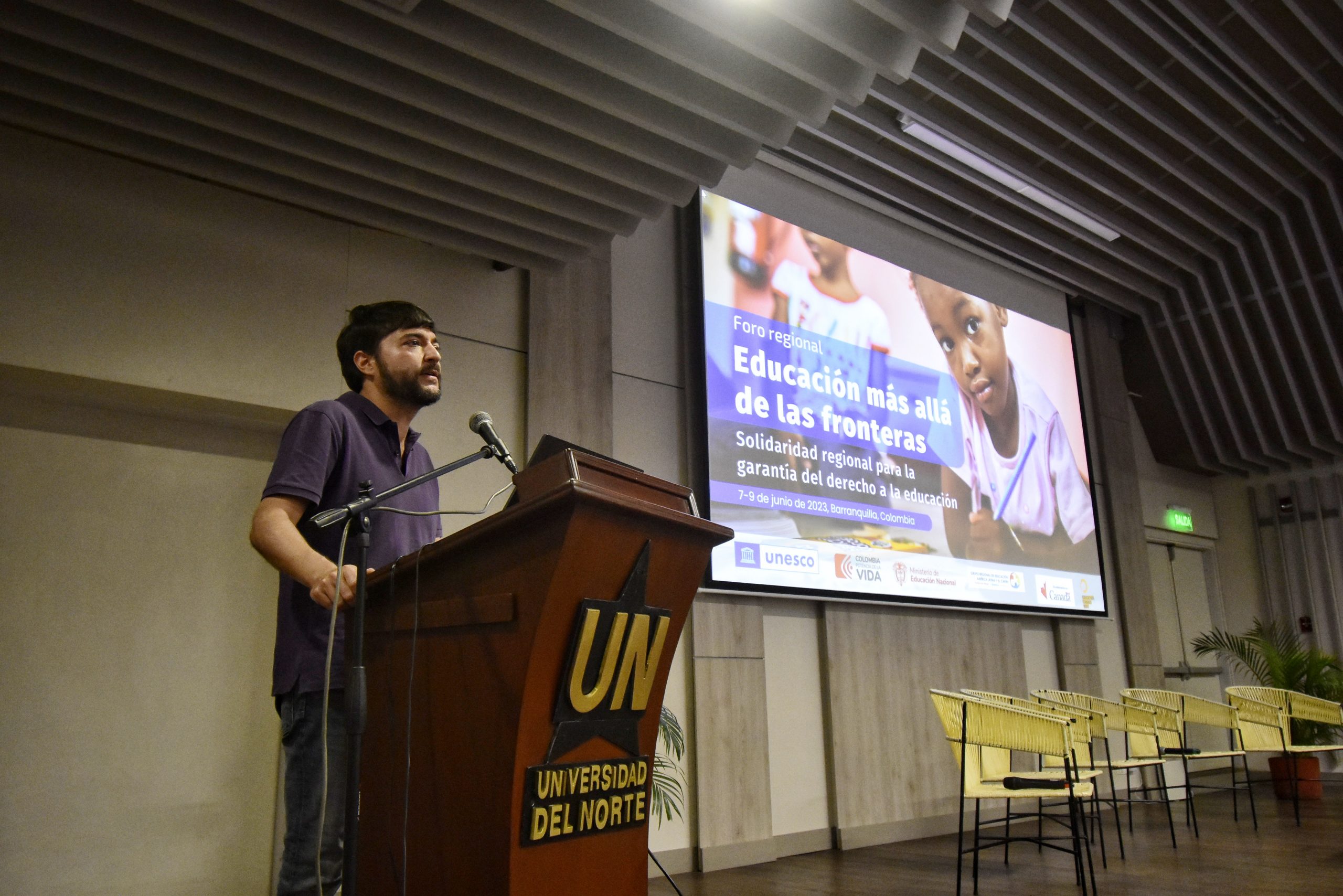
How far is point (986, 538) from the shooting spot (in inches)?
243

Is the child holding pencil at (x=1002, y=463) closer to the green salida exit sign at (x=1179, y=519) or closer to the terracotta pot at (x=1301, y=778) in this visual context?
the terracotta pot at (x=1301, y=778)

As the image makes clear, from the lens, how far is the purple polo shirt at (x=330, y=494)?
68.7 inches

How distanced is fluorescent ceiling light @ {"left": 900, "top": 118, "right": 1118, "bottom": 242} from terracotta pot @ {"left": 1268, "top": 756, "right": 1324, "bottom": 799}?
4.13 metres

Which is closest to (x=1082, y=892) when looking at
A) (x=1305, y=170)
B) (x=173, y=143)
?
(x=173, y=143)

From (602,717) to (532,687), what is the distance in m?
0.18

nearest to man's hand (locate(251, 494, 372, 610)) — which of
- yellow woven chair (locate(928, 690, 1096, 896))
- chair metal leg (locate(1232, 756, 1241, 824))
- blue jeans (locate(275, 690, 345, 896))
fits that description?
blue jeans (locate(275, 690, 345, 896))

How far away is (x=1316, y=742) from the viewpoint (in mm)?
7047

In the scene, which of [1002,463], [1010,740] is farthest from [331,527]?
[1002,463]

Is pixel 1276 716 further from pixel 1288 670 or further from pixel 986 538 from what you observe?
pixel 1288 670

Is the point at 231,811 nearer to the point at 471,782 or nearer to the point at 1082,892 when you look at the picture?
the point at 471,782

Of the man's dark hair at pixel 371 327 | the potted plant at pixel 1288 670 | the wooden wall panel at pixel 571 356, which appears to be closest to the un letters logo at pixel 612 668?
the man's dark hair at pixel 371 327

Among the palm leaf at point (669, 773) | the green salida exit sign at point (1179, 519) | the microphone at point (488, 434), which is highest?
the green salida exit sign at point (1179, 519)

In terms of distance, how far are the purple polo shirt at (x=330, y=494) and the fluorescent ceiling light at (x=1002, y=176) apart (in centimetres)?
440

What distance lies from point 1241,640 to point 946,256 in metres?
4.67
